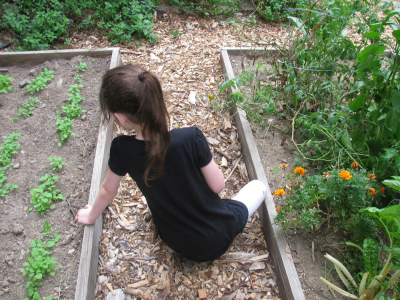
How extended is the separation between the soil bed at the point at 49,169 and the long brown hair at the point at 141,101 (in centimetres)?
A: 110

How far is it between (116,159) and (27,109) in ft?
5.99

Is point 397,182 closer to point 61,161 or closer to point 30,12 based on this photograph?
point 61,161

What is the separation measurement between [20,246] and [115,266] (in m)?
0.63

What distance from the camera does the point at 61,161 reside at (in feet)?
7.96

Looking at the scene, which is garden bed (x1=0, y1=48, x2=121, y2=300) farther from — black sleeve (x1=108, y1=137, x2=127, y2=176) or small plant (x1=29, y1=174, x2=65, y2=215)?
black sleeve (x1=108, y1=137, x2=127, y2=176)

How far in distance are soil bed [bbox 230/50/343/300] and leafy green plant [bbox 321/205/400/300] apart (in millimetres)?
105

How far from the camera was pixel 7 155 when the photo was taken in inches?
96.1

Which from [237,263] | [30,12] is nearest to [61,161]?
[237,263]

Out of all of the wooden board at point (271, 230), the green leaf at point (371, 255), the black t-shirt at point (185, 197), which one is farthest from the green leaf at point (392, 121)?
the black t-shirt at point (185, 197)

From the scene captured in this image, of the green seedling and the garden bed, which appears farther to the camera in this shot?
the green seedling

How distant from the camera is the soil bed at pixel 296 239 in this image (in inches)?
72.6

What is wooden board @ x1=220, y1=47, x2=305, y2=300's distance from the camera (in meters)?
1.84

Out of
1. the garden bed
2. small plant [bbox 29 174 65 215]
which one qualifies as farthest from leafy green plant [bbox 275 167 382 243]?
small plant [bbox 29 174 65 215]

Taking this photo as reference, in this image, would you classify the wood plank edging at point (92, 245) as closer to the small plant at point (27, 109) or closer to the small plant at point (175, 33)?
the small plant at point (27, 109)
